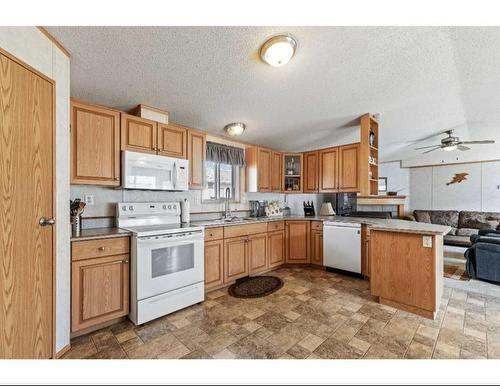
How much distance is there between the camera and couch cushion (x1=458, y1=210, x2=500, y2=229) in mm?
5164

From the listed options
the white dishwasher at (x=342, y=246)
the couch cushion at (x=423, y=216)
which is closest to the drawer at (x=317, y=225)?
the white dishwasher at (x=342, y=246)

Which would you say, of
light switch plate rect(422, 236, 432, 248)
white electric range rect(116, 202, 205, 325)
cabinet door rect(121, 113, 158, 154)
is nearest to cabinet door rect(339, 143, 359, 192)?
light switch plate rect(422, 236, 432, 248)

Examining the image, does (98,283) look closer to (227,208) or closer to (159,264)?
(159,264)

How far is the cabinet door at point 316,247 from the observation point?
143 inches

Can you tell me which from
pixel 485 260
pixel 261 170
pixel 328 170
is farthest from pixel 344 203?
pixel 485 260

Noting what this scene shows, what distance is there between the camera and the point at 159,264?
7.11 feet

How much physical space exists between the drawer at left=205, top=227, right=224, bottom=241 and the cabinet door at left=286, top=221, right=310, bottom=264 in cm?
136

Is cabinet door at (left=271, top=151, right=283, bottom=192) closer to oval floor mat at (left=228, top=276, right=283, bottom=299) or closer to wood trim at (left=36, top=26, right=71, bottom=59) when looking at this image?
oval floor mat at (left=228, top=276, right=283, bottom=299)

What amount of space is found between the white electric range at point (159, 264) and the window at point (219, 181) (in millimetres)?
998

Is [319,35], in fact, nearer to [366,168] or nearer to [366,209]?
[366,168]

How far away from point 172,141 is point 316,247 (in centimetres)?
272

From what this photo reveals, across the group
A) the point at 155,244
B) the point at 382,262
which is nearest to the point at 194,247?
the point at 155,244
